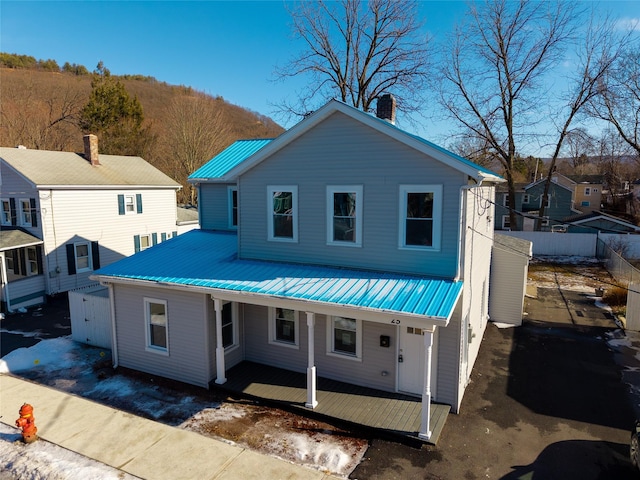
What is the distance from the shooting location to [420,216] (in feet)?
33.0

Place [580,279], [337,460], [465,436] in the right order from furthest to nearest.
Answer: [580,279] < [465,436] < [337,460]

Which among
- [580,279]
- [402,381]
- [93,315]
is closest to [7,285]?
[93,315]

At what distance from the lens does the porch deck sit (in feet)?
29.7

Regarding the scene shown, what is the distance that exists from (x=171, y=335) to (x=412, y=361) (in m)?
6.60

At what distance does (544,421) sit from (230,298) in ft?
26.1

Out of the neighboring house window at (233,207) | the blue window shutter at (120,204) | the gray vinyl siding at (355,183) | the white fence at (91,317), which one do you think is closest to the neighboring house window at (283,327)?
the gray vinyl siding at (355,183)

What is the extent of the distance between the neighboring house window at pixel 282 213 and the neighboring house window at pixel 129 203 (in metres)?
15.8

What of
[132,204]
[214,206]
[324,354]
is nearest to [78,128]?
[132,204]

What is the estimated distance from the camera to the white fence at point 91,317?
1385 centimetres

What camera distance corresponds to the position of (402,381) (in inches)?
405

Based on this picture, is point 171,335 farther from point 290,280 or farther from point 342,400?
point 342,400

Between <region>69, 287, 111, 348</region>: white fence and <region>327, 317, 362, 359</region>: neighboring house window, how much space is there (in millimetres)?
7739

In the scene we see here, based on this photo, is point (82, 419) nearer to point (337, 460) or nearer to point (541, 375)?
point (337, 460)

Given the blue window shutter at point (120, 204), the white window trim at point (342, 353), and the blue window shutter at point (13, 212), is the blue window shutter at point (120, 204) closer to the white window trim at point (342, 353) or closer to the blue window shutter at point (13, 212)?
the blue window shutter at point (13, 212)
